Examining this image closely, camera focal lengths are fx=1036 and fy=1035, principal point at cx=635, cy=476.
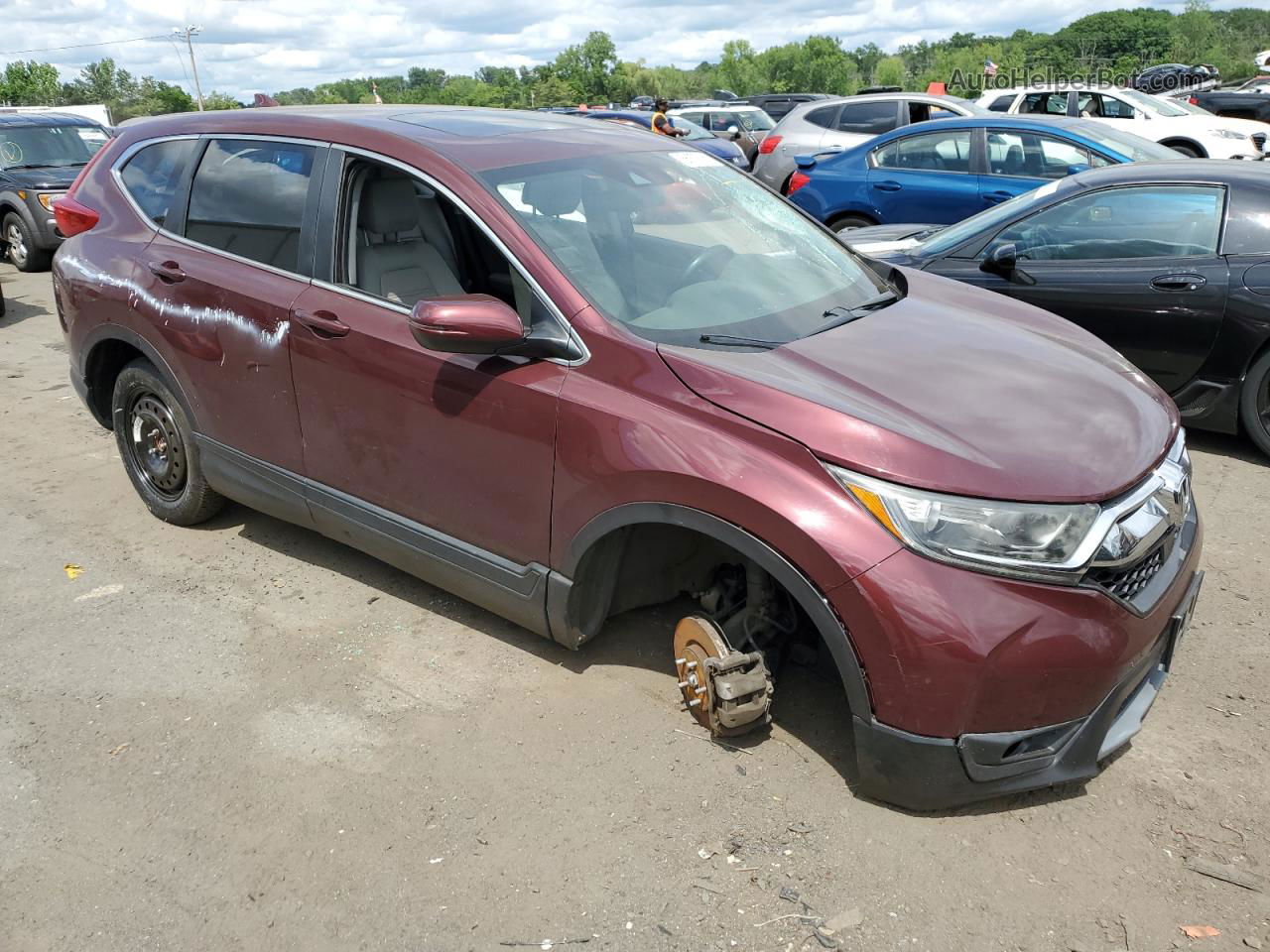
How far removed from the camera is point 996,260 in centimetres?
559

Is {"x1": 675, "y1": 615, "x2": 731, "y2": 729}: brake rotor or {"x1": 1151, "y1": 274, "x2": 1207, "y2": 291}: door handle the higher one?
{"x1": 1151, "y1": 274, "x2": 1207, "y2": 291}: door handle

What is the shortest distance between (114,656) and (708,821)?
235 centimetres

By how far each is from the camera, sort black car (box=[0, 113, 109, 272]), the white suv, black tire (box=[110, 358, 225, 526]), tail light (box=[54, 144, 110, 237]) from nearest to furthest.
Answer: black tire (box=[110, 358, 225, 526])
tail light (box=[54, 144, 110, 237])
black car (box=[0, 113, 109, 272])
the white suv

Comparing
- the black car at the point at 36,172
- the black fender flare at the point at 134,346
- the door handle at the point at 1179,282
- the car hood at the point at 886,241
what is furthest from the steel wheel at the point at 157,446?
the black car at the point at 36,172

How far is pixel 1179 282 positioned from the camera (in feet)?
17.6

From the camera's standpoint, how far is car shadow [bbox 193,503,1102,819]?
3.08m

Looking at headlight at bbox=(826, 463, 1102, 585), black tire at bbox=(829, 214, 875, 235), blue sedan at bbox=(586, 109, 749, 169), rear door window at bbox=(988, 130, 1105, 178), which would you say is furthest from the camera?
blue sedan at bbox=(586, 109, 749, 169)

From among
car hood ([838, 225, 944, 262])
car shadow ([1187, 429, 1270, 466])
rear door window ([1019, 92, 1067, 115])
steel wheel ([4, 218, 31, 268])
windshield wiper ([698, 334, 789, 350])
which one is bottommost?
car shadow ([1187, 429, 1270, 466])

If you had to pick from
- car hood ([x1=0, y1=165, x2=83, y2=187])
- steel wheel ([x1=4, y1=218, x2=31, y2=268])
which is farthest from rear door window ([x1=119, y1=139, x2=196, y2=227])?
steel wheel ([x1=4, y1=218, x2=31, y2=268])

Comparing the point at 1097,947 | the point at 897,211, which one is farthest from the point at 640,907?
the point at 897,211

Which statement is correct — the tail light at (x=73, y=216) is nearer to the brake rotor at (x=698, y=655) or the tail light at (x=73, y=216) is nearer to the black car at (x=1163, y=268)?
the brake rotor at (x=698, y=655)

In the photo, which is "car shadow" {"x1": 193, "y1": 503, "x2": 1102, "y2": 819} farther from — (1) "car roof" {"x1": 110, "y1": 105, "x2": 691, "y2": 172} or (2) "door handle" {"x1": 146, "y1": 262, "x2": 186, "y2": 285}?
(1) "car roof" {"x1": 110, "y1": 105, "x2": 691, "y2": 172}

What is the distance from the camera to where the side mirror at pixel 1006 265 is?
5.56m

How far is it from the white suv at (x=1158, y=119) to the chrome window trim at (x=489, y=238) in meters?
12.6
